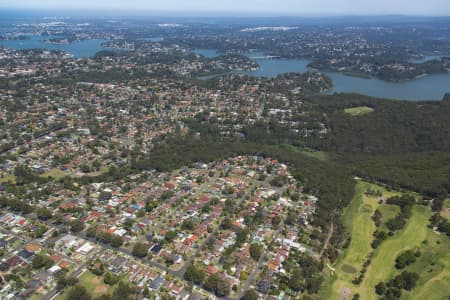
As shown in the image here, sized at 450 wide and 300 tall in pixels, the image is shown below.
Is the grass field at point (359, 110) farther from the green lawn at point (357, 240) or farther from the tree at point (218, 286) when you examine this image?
the tree at point (218, 286)

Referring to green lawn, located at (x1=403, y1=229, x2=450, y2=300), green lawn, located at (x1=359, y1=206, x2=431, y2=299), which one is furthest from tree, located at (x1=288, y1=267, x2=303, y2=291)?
green lawn, located at (x1=403, y1=229, x2=450, y2=300)

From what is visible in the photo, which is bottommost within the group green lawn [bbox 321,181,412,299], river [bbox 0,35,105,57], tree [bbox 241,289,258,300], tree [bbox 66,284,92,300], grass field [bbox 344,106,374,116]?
green lawn [bbox 321,181,412,299]

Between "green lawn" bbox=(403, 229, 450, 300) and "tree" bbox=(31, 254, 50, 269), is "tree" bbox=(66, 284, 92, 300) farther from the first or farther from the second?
"green lawn" bbox=(403, 229, 450, 300)

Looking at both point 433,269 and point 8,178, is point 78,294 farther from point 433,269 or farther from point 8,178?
point 433,269

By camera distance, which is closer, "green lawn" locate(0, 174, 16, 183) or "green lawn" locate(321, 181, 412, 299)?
"green lawn" locate(321, 181, 412, 299)

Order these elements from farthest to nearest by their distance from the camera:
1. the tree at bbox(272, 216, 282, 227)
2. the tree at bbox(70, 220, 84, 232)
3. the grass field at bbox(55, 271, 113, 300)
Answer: the tree at bbox(272, 216, 282, 227), the tree at bbox(70, 220, 84, 232), the grass field at bbox(55, 271, 113, 300)

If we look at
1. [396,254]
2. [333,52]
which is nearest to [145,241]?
[396,254]

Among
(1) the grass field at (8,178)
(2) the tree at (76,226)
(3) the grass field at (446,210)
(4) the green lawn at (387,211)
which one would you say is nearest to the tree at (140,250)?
(2) the tree at (76,226)
